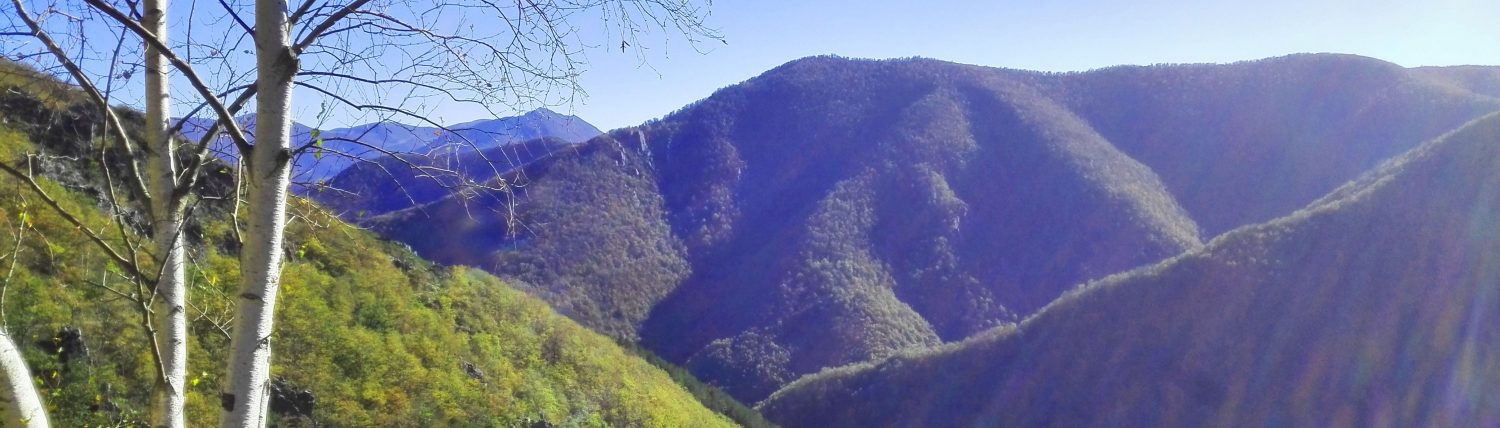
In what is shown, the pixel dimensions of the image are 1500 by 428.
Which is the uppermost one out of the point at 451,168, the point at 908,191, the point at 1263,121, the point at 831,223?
the point at 1263,121

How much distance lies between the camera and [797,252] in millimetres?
114375

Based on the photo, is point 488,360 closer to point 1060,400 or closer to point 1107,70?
point 1060,400

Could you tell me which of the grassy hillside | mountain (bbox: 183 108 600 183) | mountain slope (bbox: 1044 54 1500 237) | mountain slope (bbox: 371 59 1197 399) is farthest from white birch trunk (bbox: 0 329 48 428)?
mountain slope (bbox: 1044 54 1500 237)

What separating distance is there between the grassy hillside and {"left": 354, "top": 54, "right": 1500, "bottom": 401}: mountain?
53119mm

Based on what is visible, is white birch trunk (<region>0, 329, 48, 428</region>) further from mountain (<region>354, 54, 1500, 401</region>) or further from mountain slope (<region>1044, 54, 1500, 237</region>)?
mountain slope (<region>1044, 54, 1500, 237</region>)

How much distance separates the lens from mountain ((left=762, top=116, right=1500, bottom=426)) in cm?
6184

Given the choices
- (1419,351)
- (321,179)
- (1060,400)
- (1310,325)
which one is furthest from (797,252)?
(321,179)

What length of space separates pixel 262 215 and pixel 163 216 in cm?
91

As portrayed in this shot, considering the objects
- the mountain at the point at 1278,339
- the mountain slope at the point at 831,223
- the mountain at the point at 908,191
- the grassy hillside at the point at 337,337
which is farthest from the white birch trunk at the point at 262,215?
the mountain slope at the point at 831,223

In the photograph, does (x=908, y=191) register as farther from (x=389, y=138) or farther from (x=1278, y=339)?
(x=389, y=138)

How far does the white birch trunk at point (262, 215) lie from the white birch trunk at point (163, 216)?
2.20ft

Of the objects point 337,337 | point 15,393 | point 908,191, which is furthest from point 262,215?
point 908,191

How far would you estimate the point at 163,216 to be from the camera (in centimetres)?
347

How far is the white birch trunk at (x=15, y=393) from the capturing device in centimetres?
280
